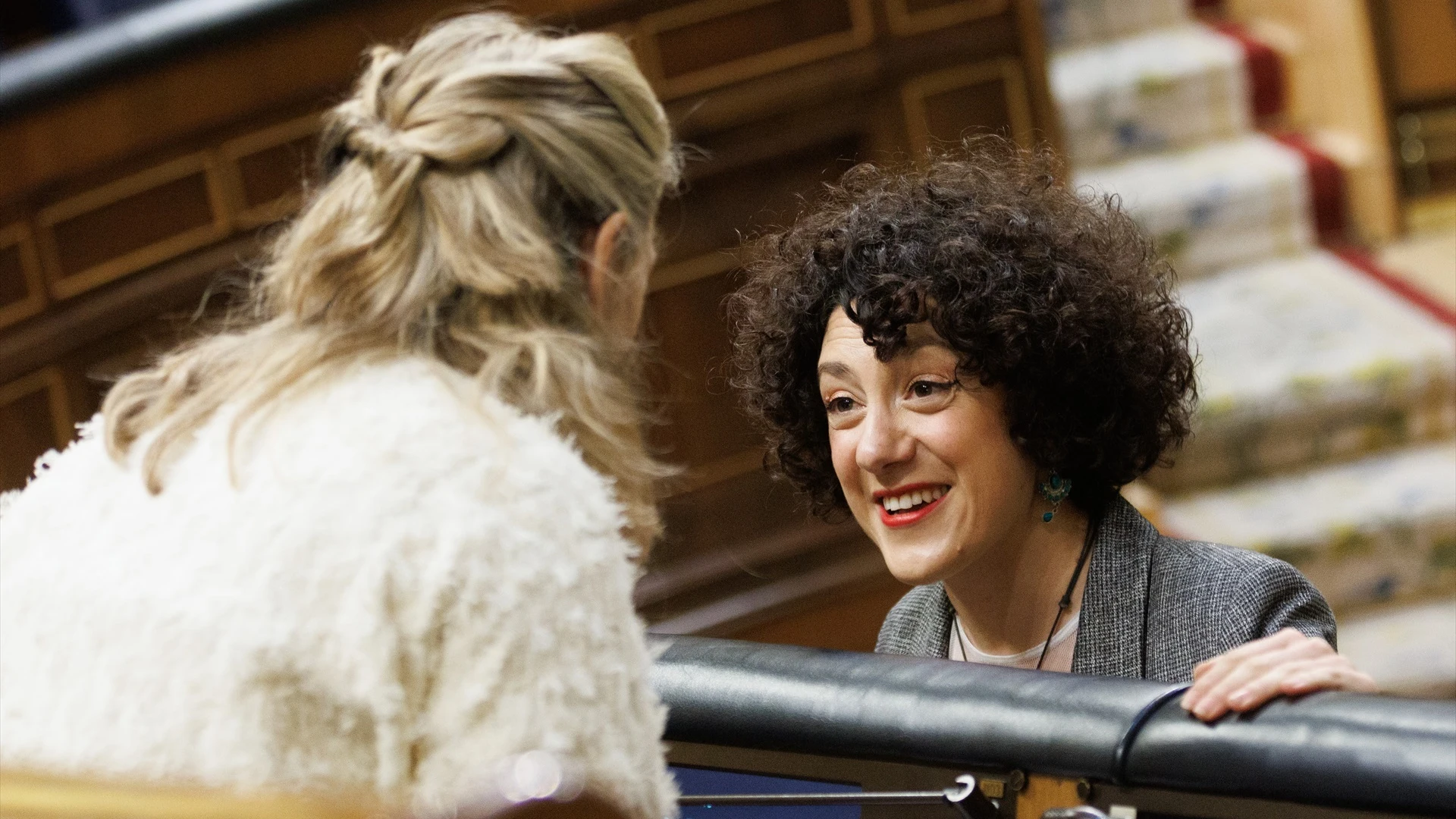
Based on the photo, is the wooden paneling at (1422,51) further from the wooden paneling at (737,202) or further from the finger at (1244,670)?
the finger at (1244,670)

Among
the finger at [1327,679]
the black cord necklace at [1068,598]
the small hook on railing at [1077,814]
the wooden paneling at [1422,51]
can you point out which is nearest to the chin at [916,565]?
the black cord necklace at [1068,598]

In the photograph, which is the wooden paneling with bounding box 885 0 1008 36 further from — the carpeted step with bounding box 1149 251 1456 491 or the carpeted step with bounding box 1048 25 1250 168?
the carpeted step with bounding box 1149 251 1456 491

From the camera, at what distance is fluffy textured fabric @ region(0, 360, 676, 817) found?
1.01 metres

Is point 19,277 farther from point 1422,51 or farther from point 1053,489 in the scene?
point 1422,51

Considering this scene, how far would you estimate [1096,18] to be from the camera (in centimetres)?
439

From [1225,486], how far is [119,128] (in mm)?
2476

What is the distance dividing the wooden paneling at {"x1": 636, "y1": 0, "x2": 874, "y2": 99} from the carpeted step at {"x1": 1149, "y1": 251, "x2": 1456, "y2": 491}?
42.5 inches

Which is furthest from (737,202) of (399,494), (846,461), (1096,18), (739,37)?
(399,494)

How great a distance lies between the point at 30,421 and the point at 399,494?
2337 mm

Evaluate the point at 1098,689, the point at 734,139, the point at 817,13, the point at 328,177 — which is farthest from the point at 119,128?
the point at 1098,689

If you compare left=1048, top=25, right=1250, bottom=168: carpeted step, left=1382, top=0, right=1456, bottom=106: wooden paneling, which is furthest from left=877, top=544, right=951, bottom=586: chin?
left=1382, top=0, right=1456, bottom=106: wooden paneling

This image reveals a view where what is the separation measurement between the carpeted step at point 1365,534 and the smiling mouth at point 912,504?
1932 millimetres

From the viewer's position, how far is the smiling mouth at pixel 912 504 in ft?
5.33

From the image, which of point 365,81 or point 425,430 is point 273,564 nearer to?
point 425,430
